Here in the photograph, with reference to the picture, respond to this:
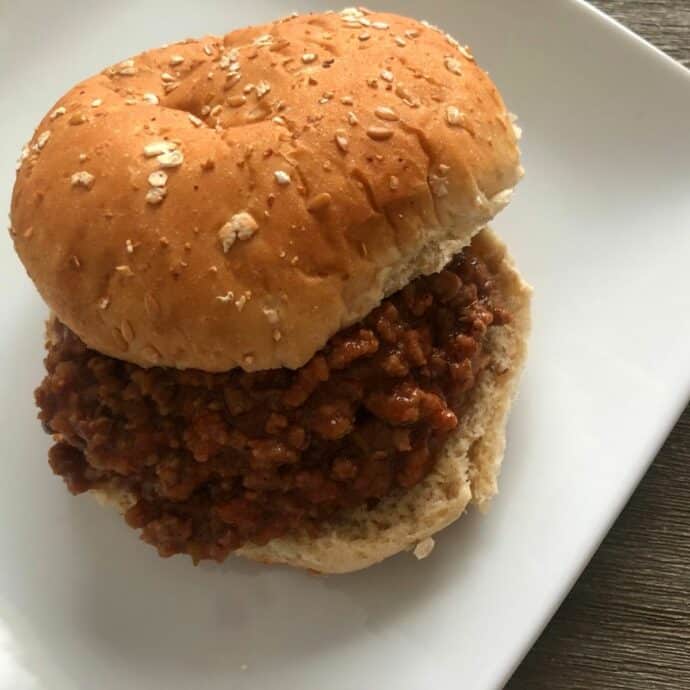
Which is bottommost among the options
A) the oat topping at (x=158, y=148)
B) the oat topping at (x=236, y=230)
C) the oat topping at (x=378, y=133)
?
the oat topping at (x=236, y=230)

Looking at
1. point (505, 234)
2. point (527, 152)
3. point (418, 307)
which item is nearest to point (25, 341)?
point (418, 307)

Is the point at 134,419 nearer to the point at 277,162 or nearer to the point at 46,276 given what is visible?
the point at 46,276

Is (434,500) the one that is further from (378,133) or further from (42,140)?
(42,140)

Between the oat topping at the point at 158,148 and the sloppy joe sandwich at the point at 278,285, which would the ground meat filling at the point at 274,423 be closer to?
the sloppy joe sandwich at the point at 278,285

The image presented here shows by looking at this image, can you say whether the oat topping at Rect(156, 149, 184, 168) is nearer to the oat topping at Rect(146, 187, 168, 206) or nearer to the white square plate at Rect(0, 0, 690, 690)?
the oat topping at Rect(146, 187, 168, 206)

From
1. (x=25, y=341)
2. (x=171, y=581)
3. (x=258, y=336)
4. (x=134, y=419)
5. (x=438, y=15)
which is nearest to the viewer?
(x=258, y=336)

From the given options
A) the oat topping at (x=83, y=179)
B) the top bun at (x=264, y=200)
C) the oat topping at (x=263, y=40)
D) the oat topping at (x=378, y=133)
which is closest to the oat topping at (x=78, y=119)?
the top bun at (x=264, y=200)
